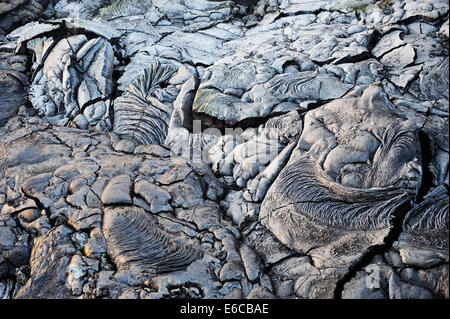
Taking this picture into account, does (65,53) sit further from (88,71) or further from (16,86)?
(16,86)

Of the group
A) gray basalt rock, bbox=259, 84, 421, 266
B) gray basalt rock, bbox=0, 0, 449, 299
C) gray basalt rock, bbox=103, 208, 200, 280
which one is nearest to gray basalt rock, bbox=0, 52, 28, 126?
gray basalt rock, bbox=0, 0, 449, 299

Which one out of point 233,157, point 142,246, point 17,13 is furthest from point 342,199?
point 17,13

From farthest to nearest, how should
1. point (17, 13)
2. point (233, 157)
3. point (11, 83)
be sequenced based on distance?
point (17, 13) → point (11, 83) → point (233, 157)

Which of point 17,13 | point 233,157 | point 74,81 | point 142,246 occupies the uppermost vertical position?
point 17,13

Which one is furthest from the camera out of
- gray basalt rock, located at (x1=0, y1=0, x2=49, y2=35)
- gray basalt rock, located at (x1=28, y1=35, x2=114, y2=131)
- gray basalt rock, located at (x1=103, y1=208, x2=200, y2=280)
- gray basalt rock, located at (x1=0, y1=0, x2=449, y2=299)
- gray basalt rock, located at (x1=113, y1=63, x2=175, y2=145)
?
gray basalt rock, located at (x1=0, y1=0, x2=49, y2=35)

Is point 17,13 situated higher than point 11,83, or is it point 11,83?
point 17,13

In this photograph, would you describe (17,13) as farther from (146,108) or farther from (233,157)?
(233,157)

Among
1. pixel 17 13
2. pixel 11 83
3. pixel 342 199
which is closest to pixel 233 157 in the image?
pixel 342 199

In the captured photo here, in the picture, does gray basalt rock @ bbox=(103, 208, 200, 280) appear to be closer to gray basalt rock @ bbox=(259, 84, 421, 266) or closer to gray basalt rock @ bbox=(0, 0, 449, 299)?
gray basalt rock @ bbox=(0, 0, 449, 299)

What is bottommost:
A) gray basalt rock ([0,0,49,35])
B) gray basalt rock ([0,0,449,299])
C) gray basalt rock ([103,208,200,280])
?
gray basalt rock ([103,208,200,280])

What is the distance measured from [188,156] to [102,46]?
5.06 ft

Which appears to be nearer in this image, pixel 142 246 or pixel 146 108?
pixel 142 246

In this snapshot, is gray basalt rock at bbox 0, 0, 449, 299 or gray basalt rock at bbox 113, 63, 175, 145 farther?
gray basalt rock at bbox 113, 63, 175, 145

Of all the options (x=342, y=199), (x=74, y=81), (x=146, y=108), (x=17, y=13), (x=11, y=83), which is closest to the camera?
(x=342, y=199)
